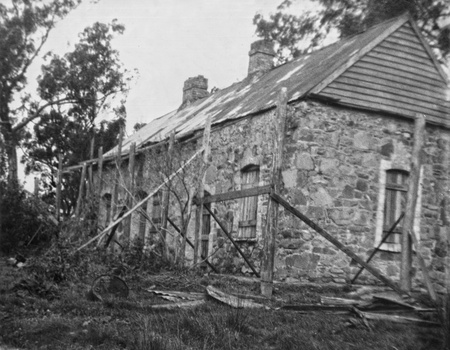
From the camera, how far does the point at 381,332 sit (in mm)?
6832

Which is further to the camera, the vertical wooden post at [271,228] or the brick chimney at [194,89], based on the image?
the brick chimney at [194,89]

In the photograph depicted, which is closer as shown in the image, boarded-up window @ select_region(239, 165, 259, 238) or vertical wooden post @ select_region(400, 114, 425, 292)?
vertical wooden post @ select_region(400, 114, 425, 292)

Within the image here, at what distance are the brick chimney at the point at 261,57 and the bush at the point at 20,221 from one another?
25.0 ft

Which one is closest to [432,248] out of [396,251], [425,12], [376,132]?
[396,251]

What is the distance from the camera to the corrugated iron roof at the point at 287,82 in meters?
14.2

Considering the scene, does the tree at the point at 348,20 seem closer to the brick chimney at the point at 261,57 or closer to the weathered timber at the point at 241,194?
the brick chimney at the point at 261,57

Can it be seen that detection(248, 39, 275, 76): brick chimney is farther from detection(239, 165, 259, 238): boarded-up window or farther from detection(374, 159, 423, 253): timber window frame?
detection(374, 159, 423, 253): timber window frame

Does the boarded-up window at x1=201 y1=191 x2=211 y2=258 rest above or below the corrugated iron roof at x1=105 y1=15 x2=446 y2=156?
below

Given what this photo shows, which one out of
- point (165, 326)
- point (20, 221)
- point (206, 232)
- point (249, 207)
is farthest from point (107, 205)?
point (165, 326)

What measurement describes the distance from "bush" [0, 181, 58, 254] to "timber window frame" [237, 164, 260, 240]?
5383 mm

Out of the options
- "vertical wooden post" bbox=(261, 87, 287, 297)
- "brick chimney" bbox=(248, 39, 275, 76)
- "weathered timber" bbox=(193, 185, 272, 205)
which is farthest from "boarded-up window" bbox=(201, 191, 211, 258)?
"vertical wooden post" bbox=(261, 87, 287, 297)

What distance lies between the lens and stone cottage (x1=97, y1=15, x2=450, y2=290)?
13.1 metres

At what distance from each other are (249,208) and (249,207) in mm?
26

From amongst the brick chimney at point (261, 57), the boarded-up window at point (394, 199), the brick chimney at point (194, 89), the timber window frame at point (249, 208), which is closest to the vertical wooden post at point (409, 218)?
the boarded-up window at point (394, 199)
